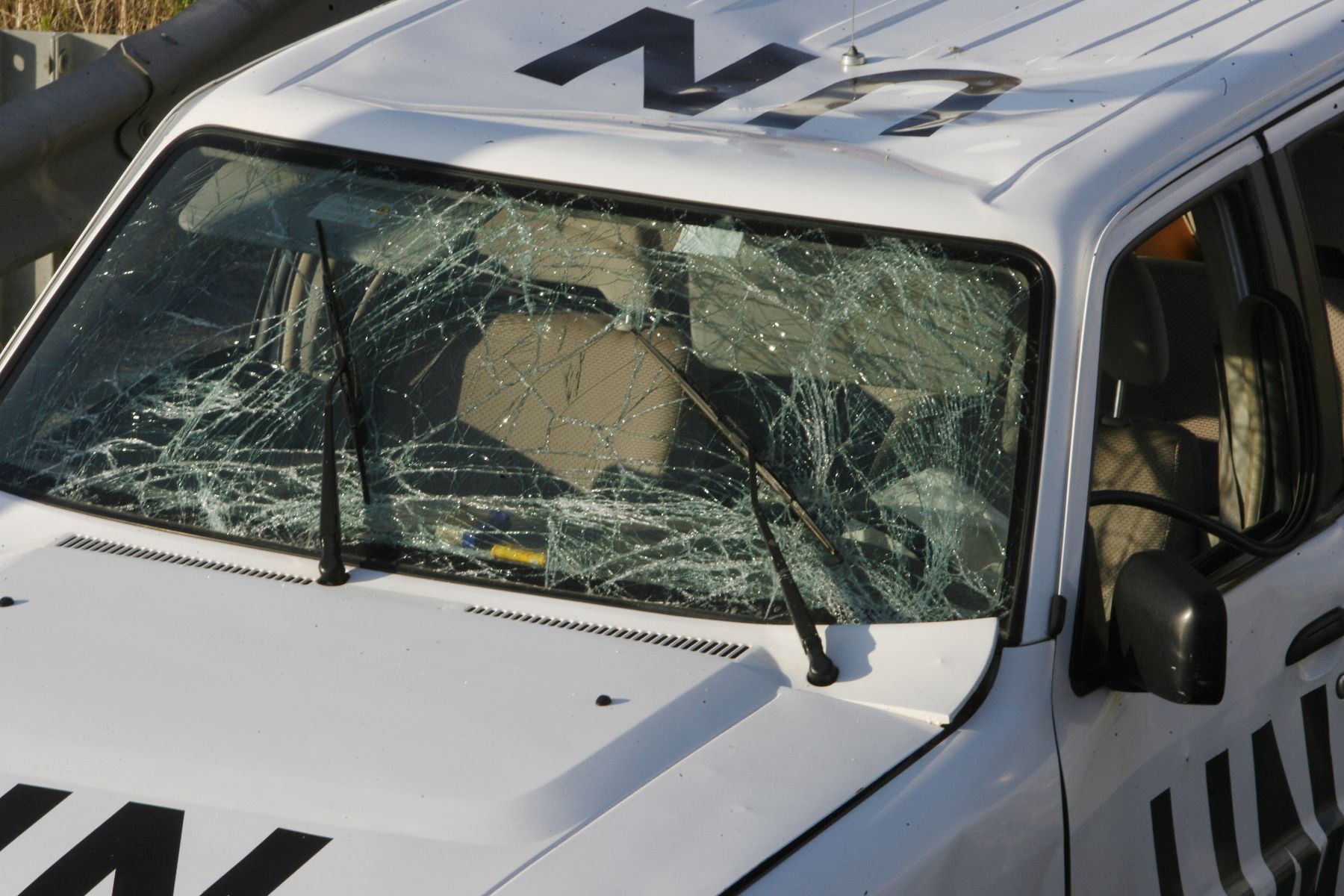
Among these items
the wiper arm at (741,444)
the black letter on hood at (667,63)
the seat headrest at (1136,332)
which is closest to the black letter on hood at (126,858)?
the wiper arm at (741,444)

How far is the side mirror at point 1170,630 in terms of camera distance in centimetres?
205

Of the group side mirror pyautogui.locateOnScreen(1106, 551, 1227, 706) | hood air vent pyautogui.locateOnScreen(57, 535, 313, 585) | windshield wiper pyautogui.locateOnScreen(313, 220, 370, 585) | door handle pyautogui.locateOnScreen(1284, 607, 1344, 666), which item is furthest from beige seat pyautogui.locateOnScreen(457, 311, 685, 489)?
door handle pyautogui.locateOnScreen(1284, 607, 1344, 666)

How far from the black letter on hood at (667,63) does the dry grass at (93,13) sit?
5.47 metres

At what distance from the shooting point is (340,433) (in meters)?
2.57

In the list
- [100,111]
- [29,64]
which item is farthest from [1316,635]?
[29,64]

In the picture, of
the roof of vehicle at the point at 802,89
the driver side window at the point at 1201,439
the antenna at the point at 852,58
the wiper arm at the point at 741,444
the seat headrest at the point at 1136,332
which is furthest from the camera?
the antenna at the point at 852,58

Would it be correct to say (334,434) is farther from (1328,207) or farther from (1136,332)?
(1328,207)

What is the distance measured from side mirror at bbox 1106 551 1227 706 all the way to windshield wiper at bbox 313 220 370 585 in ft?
3.66

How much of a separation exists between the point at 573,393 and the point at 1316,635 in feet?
4.05

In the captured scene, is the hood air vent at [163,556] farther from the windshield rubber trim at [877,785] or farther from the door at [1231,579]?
the door at [1231,579]

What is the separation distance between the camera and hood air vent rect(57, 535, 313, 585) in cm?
242

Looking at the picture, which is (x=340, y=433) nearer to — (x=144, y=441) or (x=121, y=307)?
(x=144, y=441)

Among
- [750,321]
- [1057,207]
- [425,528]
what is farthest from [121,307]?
[1057,207]

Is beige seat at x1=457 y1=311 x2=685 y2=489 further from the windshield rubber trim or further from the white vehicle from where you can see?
the windshield rubber trim
